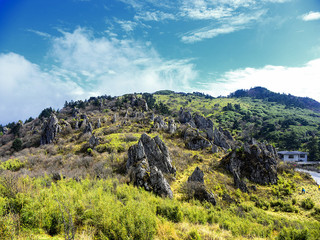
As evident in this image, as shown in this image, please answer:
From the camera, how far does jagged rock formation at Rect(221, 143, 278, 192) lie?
66.2 feet

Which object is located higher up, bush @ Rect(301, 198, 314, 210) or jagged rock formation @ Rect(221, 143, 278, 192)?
jagged rock formation @ Rect(221, 143, 278, 192)

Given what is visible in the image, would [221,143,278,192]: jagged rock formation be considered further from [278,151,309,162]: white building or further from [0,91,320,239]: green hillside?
[278,151,309,162]: white building

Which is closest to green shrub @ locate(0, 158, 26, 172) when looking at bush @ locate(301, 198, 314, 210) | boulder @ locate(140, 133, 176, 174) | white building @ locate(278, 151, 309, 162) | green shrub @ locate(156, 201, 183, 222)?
boulder @ locate(140, 133, 176, 174)

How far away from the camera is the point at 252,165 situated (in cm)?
2098

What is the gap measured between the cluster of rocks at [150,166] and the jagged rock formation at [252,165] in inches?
376

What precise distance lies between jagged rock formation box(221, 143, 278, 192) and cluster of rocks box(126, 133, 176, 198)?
955 centimetres

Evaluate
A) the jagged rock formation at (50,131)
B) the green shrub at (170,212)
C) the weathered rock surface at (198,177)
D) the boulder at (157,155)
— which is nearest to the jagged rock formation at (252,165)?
the weathered rock surface at (198,177)

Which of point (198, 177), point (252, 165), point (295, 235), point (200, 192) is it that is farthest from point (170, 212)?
point (252, 165)

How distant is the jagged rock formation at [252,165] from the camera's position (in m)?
20.2

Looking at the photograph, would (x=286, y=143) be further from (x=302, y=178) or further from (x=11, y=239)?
(x=11, y=239)

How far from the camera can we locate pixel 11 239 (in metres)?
3.72

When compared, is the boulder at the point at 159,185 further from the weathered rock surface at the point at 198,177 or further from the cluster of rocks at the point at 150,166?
the weathered rock surface at the point at 198,177

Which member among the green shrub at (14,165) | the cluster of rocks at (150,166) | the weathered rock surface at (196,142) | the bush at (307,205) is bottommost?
the bush at (307,205)

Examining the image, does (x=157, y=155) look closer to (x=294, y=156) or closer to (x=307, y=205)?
(x=307, y=205)
